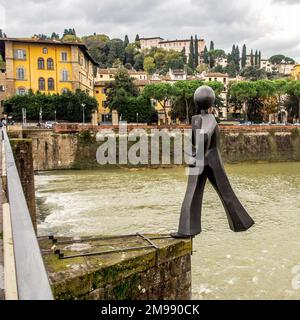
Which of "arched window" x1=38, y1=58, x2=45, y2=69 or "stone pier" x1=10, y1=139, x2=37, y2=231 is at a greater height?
"arched window" x1=38, y1=58, x2=45, y2=69

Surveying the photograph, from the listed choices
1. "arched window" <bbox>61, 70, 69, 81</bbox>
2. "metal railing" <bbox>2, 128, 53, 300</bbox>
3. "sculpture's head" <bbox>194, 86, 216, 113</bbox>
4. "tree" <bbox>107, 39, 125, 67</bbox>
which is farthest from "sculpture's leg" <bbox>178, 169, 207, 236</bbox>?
"tree" <bbox>107, 39, 125, 67</bbox>

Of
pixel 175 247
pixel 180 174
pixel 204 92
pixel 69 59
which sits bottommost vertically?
pixel 180 174

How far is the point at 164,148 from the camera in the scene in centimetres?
3681

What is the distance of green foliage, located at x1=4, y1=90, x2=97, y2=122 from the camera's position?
46.6 metres

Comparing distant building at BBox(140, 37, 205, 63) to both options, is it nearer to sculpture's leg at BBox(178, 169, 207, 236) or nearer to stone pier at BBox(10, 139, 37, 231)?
stone pier at BBox(10, 139, 37, 231)

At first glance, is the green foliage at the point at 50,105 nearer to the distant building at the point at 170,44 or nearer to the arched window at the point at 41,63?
the arched window at the point at 41,63

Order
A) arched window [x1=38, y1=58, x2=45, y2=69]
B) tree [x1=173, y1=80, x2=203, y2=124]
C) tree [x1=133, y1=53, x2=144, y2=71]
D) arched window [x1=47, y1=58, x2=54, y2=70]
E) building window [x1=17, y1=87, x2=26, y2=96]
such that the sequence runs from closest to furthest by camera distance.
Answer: tree [x1=173, y1=80, x2=203, y2=124] → building window [x1=17, y1=87, x2=26, y2=96] → arched window [x1=38, y1=58, x2=45, y2=69] → arched window [x1=47, y1=58, x2=54, y2=70] → tree [x1=133, y1=53, x2=144, y2=71]

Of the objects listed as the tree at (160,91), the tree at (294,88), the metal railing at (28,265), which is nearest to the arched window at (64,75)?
the tree at (160,91)

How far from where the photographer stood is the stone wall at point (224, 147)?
33844mm

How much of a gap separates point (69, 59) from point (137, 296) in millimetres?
51202

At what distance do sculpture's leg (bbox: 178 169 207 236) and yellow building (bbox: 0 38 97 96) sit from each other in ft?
162

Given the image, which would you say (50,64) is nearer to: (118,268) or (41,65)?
(41,65)
